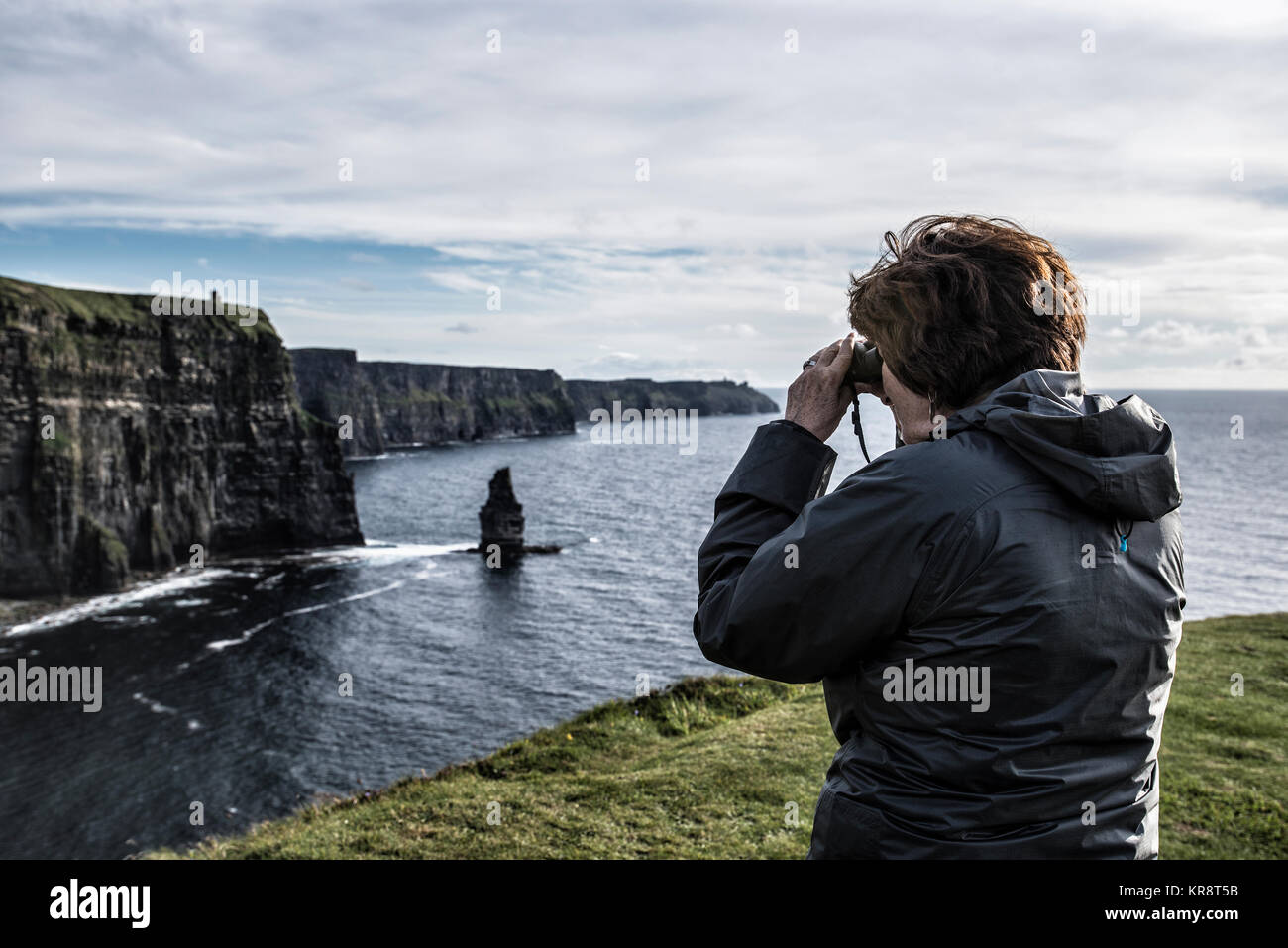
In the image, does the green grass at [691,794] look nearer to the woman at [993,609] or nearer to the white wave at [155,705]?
the woman at [993,609]

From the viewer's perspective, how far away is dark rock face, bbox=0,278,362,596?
2739 inches

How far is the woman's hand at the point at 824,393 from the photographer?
2.65 metres

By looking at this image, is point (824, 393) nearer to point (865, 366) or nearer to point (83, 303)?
point (865, 366)

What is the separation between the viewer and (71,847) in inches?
1232

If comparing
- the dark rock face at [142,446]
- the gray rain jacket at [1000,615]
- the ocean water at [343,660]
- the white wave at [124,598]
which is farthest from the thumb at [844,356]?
the dark rock face at [142,446]

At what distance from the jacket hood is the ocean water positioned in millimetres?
36270

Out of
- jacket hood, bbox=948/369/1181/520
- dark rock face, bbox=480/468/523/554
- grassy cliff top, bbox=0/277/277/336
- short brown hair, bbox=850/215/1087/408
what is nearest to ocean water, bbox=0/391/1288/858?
dark rock face, bbox=480/468/523/554

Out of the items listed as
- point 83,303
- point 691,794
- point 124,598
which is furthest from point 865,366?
point 83,303

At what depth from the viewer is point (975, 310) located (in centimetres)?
233

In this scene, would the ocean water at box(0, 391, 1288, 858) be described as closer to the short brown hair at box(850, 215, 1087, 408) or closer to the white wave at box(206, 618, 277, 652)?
the white wave at box(206, 618, 277, 652)

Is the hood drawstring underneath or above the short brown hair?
underneath

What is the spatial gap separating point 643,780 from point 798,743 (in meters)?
2.39
